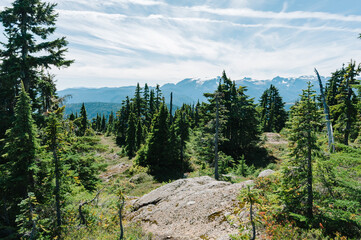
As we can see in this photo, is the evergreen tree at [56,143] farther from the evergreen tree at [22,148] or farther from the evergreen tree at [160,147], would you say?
the evergreen tree at [160,147]

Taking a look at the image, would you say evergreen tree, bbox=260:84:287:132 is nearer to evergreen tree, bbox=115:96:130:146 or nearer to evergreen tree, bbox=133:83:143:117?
evergreen tree, bbox=133:83:143:117

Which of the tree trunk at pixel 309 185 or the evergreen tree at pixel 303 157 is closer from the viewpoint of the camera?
the tree trunk at pixel 309 185

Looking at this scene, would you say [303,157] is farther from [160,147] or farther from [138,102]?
[138,102]

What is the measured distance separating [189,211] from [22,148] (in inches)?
431

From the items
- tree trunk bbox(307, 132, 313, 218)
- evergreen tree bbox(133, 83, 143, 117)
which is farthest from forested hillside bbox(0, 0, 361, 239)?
evergreen tree bbox(133, 83, 143, 117)

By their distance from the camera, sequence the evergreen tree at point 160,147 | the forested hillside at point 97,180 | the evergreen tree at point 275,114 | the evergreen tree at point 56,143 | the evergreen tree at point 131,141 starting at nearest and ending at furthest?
the forested hillside at point 97,180 < the evergreen tree at point 56,143 < the evergreen tree at point 160,147 < the evergreen tree at point 131,141 < the evergreen tree at point 275,114

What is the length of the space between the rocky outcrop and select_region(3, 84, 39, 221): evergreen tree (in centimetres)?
723

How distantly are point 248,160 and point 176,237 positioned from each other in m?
24.8

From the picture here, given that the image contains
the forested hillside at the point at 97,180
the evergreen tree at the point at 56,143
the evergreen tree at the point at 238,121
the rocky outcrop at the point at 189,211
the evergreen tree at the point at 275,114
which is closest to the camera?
the forested hillside at the point at 97,180

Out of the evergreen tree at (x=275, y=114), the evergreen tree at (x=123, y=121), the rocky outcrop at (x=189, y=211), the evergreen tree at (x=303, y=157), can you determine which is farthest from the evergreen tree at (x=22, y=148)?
the evergreen tree at (x=275, y=114)

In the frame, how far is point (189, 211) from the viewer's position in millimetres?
10734

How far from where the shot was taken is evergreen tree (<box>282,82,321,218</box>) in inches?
308

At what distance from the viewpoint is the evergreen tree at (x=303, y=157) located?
783 centimetres

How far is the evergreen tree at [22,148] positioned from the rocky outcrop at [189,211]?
7.23 m
